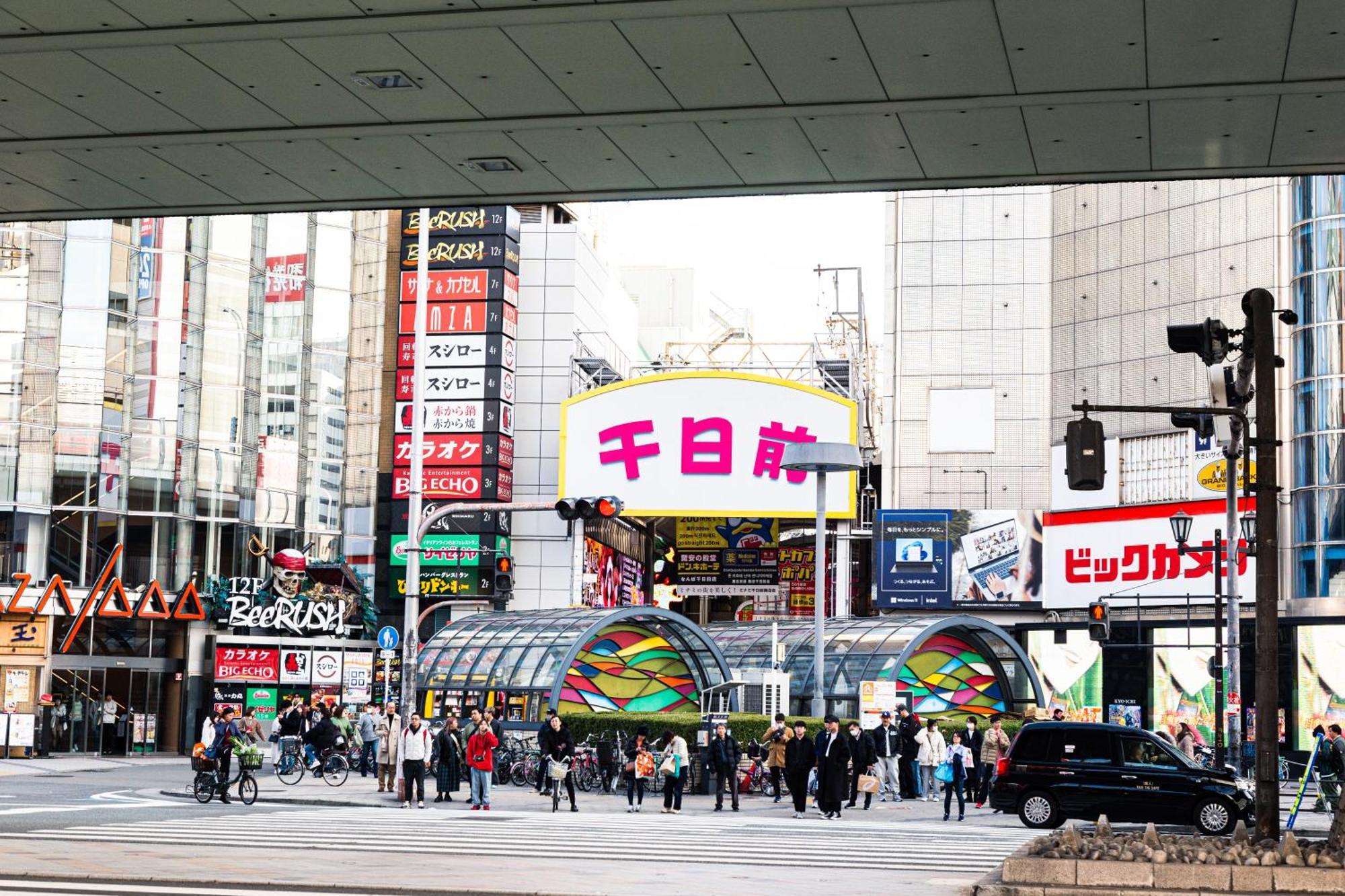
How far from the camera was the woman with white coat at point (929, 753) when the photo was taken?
34.1m

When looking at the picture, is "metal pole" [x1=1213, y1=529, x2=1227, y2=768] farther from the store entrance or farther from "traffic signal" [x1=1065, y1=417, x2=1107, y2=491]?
the store entrance

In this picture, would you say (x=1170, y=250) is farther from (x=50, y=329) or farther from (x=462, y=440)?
(x=50, y=329)

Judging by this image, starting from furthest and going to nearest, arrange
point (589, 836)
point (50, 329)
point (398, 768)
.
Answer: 1. point (50, 329)
2. point (398, 768)
3. point (589, 836)

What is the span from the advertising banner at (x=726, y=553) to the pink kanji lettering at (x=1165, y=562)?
1969cm

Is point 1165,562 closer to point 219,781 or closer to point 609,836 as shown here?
point 219,781

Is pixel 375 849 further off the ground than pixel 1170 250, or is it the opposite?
pixel 1170 250

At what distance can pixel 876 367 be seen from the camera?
9638cm

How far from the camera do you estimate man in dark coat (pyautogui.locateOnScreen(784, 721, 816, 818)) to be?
30.2 m

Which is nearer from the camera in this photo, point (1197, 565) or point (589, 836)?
point (589, 836)

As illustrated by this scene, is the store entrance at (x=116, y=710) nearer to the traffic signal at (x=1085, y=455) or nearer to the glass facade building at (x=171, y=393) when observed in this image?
the glass facade building at (x=171, y=393)

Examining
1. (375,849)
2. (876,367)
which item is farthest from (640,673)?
(876,367)

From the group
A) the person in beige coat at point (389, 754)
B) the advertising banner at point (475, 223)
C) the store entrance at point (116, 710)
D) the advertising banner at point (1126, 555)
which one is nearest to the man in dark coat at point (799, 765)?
the person in beige coat at point (389, 754)

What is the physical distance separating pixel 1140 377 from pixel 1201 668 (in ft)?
35.4

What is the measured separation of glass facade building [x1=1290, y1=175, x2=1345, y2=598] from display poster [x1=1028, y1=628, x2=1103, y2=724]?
7399 mm
